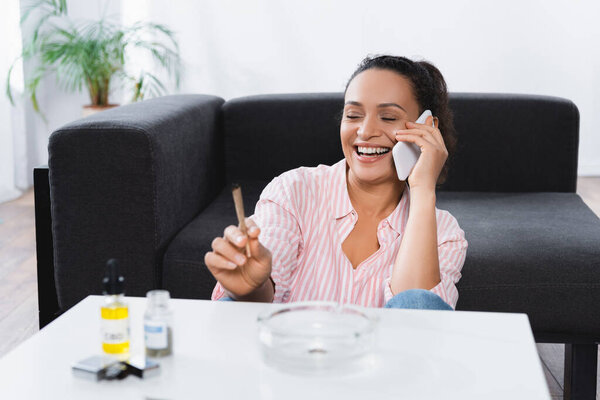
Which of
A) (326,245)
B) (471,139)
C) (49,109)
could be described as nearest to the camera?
(326,245)

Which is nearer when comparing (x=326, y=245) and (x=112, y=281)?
(x=112, y=281)

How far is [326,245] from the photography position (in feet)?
5.03

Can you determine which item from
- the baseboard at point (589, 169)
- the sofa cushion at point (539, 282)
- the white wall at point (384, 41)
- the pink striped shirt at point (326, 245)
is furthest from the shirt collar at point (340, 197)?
the baseboard at point (589, 169)

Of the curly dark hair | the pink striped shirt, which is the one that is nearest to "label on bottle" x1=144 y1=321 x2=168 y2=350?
the pink striped shirt

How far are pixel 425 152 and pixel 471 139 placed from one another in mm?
998

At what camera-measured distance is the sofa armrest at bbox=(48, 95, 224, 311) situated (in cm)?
189

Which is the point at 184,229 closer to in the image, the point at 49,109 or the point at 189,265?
the point at 189,265

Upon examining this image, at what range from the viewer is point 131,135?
1889 millimetres

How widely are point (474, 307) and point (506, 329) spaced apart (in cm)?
84

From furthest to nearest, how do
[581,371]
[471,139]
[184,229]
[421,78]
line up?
[471,139]
[184,229]
[581,371]
[421,78]

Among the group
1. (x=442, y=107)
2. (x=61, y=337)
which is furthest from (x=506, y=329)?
(x=442, y=107)

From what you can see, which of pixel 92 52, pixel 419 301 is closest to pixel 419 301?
pixel 419 301

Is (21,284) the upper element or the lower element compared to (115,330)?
lower

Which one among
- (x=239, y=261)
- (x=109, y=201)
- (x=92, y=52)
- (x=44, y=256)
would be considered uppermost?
(x=92, y=52)
